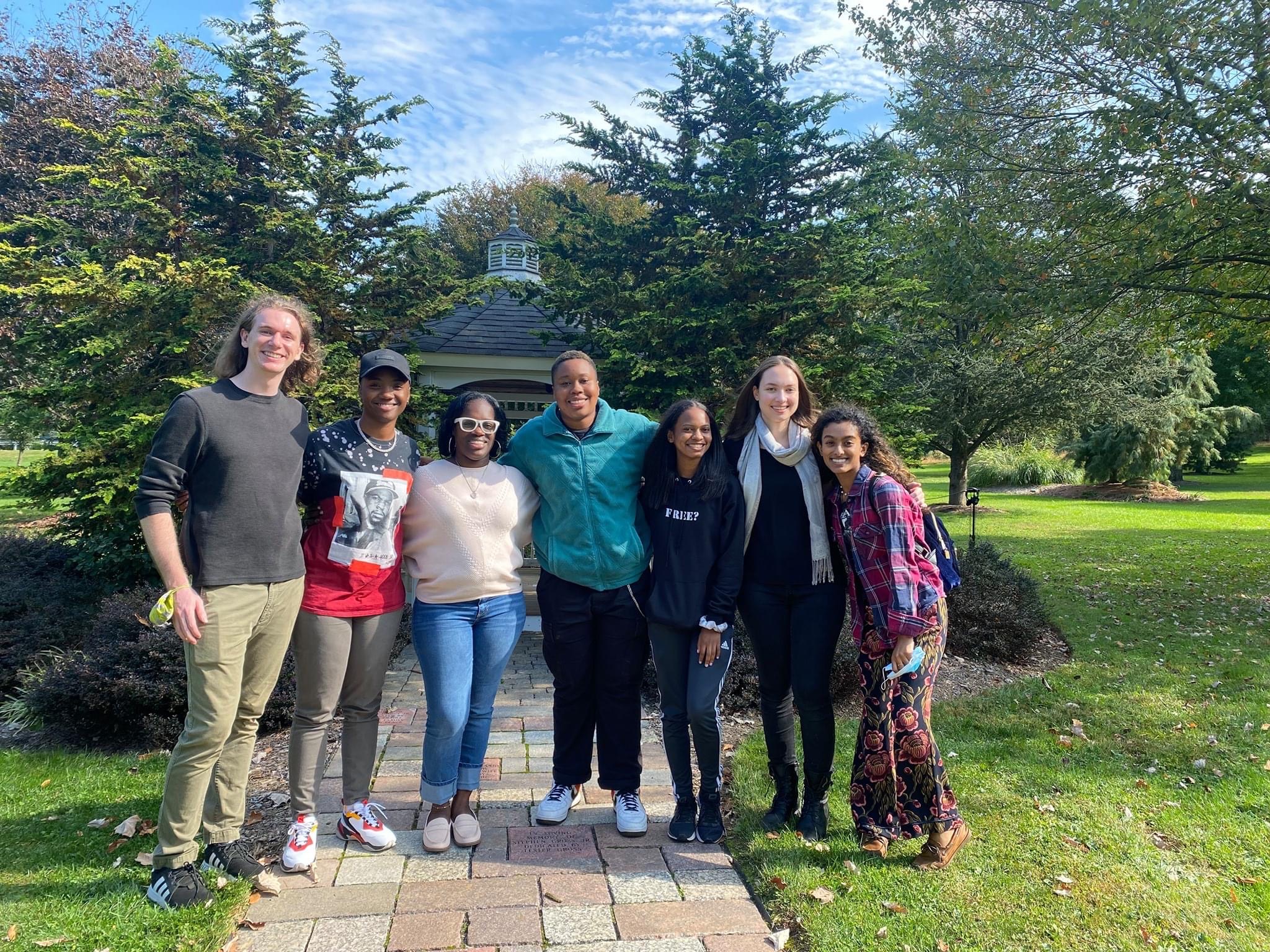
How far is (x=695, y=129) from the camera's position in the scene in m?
8.05

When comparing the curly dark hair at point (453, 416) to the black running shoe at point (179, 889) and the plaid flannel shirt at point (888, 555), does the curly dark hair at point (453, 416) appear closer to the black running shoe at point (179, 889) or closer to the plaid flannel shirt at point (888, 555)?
the plaid flannel shirt at point (888, 555)

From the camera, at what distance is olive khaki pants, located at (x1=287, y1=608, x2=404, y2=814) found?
2982 mm

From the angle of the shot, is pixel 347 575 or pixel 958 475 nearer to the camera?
pixel 347 575

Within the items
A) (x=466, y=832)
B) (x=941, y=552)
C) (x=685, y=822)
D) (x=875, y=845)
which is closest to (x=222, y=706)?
(x=466, y=832)

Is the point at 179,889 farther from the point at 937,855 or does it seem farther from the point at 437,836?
the point at 937,855

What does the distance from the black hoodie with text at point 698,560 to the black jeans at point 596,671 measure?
7.0 inches

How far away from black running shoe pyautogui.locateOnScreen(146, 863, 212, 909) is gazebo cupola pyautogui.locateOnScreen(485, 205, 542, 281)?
9584mm

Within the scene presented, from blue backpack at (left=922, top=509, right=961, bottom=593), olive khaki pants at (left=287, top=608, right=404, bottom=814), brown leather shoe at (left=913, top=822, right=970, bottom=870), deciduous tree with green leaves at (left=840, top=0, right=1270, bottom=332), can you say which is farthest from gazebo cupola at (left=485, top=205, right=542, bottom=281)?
Answer: brown leather shoe at (left=913, top=822, right=970, bottom=870)

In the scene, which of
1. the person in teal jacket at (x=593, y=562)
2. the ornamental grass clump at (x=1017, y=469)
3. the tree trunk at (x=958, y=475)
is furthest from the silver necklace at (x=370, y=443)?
the ornamental grass clump at (x=1017, y=469)

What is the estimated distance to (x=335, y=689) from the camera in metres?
3.04

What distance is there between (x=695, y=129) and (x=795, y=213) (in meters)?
1.44

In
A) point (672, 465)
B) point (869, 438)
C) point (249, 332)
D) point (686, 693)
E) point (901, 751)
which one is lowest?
point (901, 751)

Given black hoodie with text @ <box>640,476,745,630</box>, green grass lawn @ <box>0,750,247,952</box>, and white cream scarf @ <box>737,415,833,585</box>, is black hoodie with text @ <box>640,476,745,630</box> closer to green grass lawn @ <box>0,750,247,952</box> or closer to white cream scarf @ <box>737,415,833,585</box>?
white cream scarf @ <box>737,415,833,585</box>

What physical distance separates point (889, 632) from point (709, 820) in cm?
119
